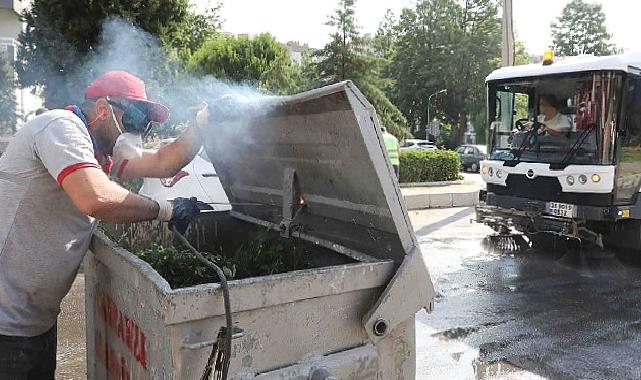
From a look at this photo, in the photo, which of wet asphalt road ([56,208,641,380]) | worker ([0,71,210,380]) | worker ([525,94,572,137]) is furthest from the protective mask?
worker ([525,94,572,137])

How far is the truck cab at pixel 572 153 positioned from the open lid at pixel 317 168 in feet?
16.4

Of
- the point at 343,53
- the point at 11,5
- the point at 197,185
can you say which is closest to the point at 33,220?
the point at 197,185

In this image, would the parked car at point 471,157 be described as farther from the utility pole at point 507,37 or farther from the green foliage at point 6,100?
the green foliage at point 6,100

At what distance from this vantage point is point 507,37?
40.3 feet

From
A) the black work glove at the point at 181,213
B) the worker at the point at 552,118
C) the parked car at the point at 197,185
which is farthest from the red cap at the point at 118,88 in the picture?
the worker at the point at 552,118

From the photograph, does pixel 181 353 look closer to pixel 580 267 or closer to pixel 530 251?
pixel 580 267

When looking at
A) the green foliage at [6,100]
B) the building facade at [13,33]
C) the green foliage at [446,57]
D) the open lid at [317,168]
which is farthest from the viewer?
the green foliage at [446,57]

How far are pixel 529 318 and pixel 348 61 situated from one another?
18.7 metres

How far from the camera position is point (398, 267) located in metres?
2.21

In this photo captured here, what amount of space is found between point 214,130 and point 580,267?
5904 mm

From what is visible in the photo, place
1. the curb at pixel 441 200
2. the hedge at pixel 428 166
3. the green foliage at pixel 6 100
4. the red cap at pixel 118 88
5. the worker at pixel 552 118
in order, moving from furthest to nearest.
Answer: the green foliage at pixel 6 100
the hedge at pixel 428 166
the curb at pixel 441 200
the worker at pixel 552 118
the red cap at pixel 118 88

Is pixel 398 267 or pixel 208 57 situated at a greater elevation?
pixel 208 57

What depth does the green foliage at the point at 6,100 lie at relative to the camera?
1521 centimetres

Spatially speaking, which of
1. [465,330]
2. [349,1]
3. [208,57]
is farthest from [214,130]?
[208,57]
